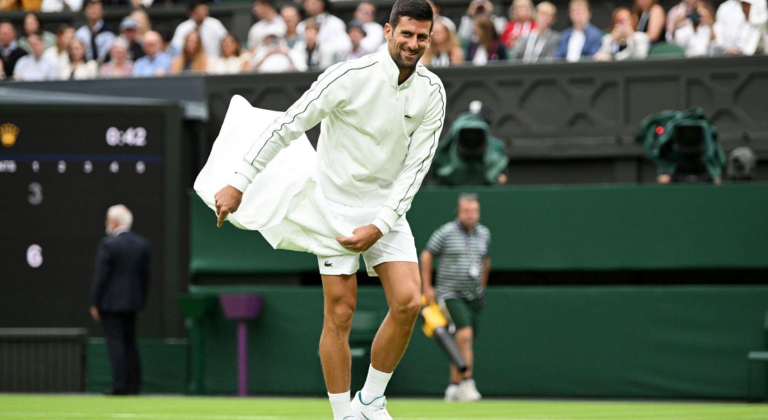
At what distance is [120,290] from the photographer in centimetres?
1133

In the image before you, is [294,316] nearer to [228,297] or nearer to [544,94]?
[228,297]

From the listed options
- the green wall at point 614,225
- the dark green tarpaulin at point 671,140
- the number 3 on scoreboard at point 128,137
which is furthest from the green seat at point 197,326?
the dark green tarpaulin at point 671,140

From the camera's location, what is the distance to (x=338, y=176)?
533cm

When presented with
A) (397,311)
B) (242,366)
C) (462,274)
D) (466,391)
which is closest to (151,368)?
(242,366)

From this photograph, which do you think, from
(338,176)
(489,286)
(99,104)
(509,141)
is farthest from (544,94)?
(338,176)

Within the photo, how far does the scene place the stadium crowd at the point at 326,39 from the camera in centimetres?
1237

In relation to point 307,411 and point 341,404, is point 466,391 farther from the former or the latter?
point 341,404

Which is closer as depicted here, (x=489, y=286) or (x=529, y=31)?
(x=489, y=286)

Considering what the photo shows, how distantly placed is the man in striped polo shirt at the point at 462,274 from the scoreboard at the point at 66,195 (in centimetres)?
379

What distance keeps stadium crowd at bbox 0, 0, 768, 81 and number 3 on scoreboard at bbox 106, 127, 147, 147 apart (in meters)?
1.43

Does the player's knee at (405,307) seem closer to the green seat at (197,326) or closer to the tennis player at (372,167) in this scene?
the tennis player at (372,167)

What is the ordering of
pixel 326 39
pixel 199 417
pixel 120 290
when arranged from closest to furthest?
pixel 199 417 < pixel 120 290 < pixel 326 39

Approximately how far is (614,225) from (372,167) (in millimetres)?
6152

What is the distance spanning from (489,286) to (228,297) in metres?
2.72
